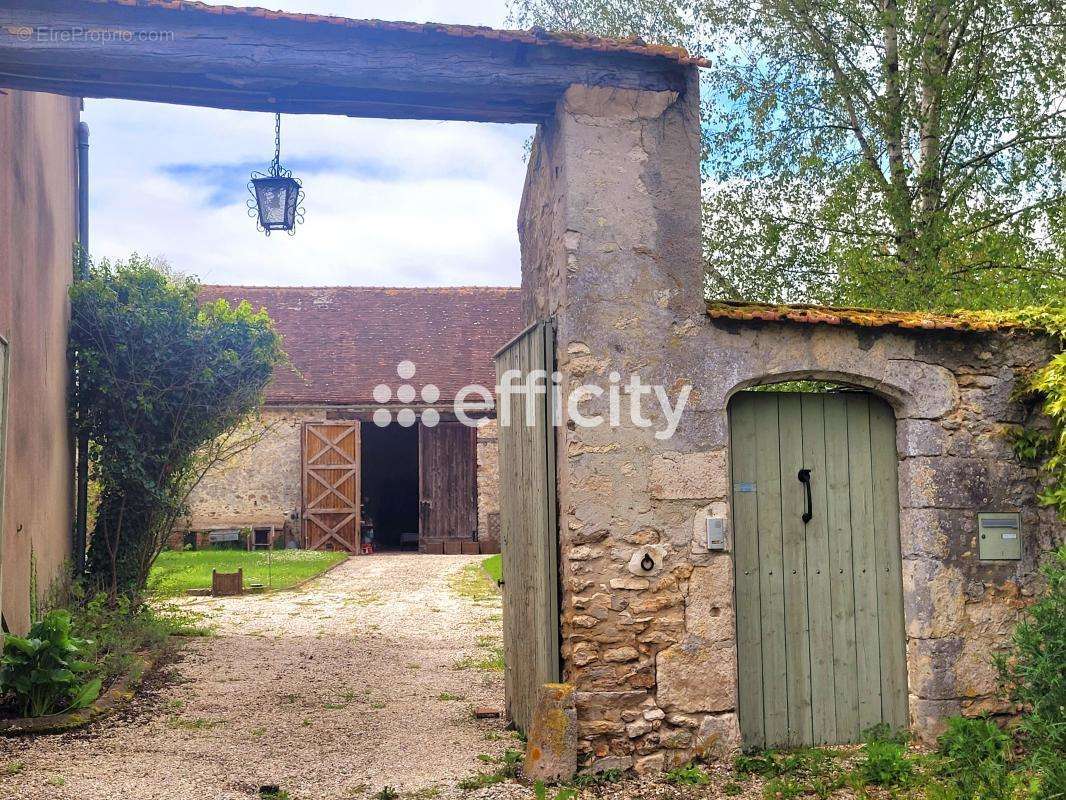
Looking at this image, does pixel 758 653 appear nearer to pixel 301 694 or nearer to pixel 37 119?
pixel 301 694

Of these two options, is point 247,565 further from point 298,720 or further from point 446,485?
point 298,720

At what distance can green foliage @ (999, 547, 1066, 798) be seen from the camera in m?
4.52

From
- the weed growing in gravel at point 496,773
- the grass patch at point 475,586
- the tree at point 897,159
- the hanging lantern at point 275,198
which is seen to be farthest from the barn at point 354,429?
the weed growing in gravel at point 496,773

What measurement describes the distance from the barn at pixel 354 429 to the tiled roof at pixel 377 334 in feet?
0.10

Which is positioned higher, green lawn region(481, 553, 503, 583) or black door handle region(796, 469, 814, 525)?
black door handle region(796, 469, 814, 525)

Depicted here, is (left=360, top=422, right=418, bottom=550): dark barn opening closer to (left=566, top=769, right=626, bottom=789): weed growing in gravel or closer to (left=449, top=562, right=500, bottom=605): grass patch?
(left=449, top=562, right=500, bottom=605): grass patch

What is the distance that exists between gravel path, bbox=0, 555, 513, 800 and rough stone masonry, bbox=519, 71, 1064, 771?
3.68ft

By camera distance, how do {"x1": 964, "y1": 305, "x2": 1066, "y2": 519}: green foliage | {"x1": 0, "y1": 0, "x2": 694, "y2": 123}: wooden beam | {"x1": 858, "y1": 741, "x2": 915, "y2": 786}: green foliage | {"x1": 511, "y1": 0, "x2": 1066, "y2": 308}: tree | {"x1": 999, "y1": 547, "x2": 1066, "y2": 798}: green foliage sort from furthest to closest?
{"x1": 511, "y1": 0, "x2": 1066, "y2": 308}: tree, {"x1": 964, "y1": 305, "x2": 1066, "y2": 519}: green foliage, {"x1": 0, "y1": 0, "x2": 694, "y2": 123}: wooden beam, {"x1": 858, "y1": 741, "x2": 915, "y2": 786}: green foliage, {"x1": 999, "y1": 547, "x2": 1066, "y2": 798}: green foliage

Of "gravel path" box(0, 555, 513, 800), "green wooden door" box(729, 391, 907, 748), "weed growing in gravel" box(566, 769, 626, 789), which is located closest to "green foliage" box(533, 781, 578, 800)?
"weed growing in gravel" box(566, 769, 626, 789)

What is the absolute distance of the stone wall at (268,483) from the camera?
17500mm

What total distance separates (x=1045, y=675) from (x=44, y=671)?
578cm

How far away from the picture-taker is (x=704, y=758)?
5043mm

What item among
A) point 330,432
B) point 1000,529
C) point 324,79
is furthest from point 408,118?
point 330,432

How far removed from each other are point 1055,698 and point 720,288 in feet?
26.1
